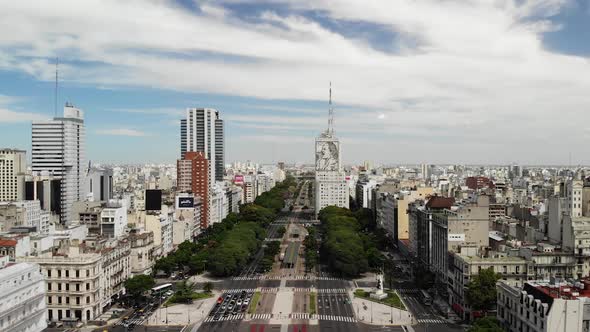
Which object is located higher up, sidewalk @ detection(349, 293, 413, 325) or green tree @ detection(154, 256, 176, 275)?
green tree @ detection(154, 256, 176, 275)

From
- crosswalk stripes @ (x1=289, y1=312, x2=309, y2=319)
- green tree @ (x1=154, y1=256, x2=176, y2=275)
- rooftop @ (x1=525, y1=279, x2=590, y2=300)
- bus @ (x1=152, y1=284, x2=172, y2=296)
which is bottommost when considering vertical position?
crosswalk stripes @ (x1=289, y1=312, x2=309, y2=319)

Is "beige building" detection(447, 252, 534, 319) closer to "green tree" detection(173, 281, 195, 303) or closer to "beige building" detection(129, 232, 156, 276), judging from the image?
"green tree" detection(173, 281, 195, 303)

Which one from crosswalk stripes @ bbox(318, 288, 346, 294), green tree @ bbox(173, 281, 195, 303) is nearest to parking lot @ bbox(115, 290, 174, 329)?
green tree @ bbox(173, 281, 195, 303)

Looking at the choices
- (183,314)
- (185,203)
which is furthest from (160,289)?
(185,203)

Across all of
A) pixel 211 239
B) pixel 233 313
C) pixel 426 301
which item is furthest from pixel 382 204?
pixel 233 313

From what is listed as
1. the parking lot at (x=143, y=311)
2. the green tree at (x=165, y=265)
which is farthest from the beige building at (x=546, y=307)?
the green tree at (x=165, y=265)

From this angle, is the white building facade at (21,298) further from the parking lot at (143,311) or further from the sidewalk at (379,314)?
the sidewalk at (379,314)

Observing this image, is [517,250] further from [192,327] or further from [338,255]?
[192,327]
